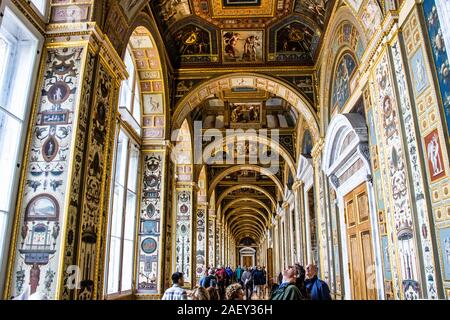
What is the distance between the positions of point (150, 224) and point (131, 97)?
10.4 feet

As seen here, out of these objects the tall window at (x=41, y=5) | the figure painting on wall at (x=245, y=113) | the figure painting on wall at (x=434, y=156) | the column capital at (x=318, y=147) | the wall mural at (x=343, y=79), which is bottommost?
the figure painting on wall at (x=434, y=156)

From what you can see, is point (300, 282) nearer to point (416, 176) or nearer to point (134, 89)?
point (416, 176)

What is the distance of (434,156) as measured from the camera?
3.98m

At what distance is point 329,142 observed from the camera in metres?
8.28

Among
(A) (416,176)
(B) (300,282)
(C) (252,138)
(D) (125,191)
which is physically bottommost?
(B) (300,282)

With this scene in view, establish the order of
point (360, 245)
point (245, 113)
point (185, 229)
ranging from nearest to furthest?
point (360, 245) < point (185, 229) < point (245, 113)

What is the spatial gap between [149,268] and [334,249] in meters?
4.46

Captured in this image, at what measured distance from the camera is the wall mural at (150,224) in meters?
8.95

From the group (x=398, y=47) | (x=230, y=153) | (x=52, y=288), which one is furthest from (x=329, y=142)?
(x=230, y=153)

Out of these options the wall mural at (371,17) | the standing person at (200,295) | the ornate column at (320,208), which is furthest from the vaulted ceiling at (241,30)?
the standing person at (200,295)

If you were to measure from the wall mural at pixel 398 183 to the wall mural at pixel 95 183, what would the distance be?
13.5 ft

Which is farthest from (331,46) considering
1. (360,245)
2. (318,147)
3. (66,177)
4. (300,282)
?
(66,177)

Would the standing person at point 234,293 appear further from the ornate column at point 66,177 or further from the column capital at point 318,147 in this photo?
the column capital at point 318,147
